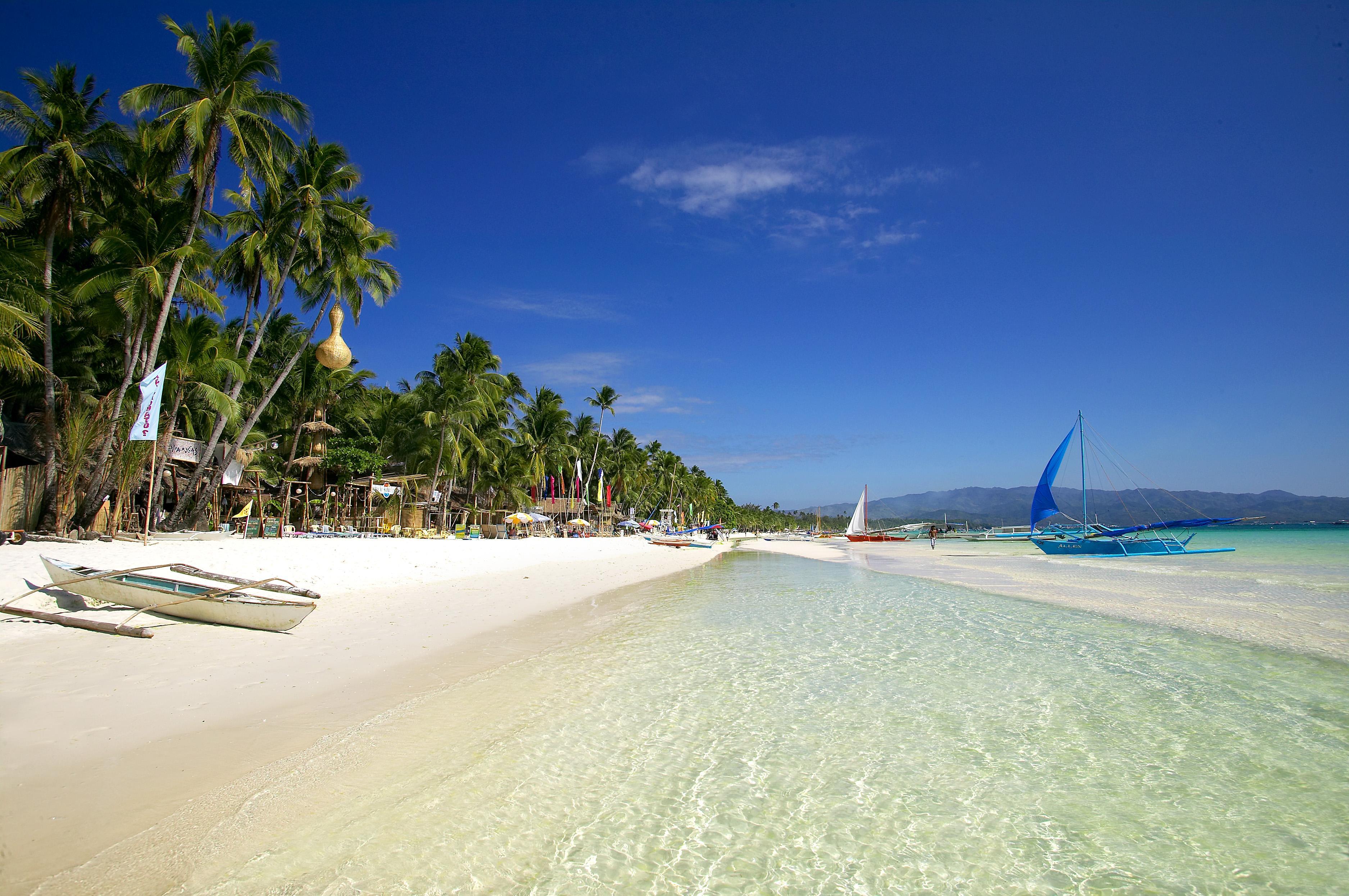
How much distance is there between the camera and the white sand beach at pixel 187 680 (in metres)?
4.03

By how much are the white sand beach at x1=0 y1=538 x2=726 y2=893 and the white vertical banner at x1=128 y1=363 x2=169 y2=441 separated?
2.35m

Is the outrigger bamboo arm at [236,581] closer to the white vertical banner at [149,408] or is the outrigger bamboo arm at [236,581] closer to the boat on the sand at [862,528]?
the white vertical banner at [149,408]

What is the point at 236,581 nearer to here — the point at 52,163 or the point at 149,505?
the point at 149,505

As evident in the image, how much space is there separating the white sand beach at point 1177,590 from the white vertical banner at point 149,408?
69.3 ft

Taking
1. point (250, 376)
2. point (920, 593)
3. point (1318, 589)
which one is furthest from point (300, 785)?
point (1318, 589)

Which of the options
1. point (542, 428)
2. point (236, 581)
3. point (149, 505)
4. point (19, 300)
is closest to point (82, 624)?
point (236, 581)

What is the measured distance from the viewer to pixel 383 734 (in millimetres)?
5527

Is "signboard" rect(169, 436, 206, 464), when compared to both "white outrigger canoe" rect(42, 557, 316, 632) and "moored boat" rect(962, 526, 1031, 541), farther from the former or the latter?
"moored boat" rect(962, 526, 1031, 541)

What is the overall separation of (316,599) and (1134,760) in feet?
33.7

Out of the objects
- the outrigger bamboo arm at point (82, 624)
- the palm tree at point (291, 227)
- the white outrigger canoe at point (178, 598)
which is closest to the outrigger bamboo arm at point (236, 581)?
the white outrigger canoe at point (178, 598)

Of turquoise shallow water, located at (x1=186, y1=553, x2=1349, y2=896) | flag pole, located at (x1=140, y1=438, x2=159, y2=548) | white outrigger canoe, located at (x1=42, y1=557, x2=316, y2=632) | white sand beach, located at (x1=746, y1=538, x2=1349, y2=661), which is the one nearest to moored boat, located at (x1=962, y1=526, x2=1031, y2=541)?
white sand beach, located at (x1=746, y1=538, x2=1349, y2=661)

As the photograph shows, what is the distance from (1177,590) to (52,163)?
32.7m

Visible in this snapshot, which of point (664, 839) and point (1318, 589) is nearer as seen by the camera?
point (664, 839)

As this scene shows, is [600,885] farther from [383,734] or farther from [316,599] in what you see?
[316,599]
